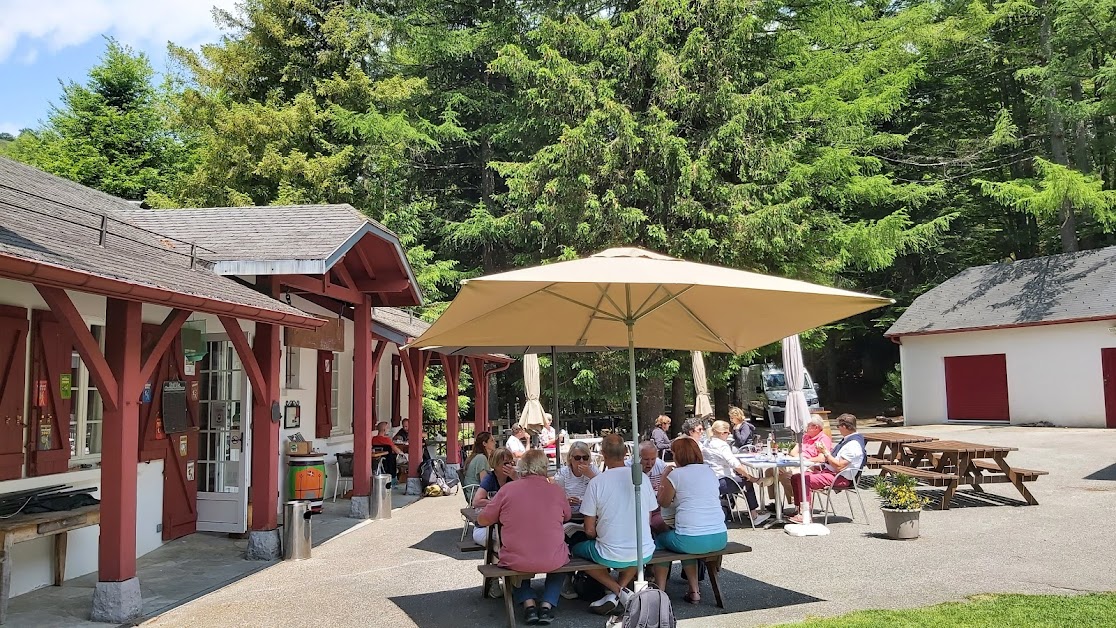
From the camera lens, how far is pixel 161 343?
6746mm

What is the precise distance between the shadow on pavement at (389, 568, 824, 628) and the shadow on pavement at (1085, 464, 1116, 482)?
28.4ft

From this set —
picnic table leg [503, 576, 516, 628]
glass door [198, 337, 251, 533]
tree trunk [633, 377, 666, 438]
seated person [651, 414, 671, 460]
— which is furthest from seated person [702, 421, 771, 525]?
tree trunk [633, 377, 666, 438]

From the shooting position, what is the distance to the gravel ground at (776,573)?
6.18m

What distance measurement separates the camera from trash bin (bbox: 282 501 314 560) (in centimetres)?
848

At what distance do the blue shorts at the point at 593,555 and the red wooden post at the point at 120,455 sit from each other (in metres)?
3.25

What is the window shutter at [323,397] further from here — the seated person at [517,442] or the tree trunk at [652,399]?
the tree trunk at [652,399]

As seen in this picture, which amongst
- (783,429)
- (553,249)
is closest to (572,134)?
(553,249)

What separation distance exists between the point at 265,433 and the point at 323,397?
434 centimetres

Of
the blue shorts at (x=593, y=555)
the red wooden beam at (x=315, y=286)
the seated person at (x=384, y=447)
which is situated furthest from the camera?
the seated person at (x=384, y=447)

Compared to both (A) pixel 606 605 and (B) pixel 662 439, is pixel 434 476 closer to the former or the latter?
(B) pixel 662 439

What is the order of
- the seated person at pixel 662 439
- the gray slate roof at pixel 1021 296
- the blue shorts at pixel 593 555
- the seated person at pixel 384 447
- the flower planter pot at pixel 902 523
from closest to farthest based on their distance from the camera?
the blue shorts at pixel 593 555 → the flower planter pot at pixel 902 523 → the seated person at pixel 662 439 → the seated person at pixel 384 447 → the gray slate roof at pixel 1021 296

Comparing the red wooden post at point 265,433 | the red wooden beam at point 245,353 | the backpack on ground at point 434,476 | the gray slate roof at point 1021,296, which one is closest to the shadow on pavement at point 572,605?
the red wooden post at point 265,433

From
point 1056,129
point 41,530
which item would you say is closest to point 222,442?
point 41,530

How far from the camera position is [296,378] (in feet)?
39.7
